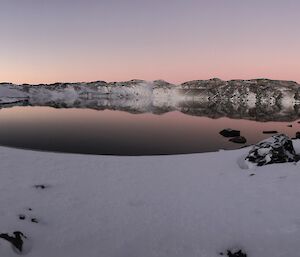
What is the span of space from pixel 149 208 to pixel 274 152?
7616mm

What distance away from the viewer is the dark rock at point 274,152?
56.3 ft

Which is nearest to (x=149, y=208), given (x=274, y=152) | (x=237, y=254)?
(x=237, y=254)

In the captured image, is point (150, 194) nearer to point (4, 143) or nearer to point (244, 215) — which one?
point (244, 215)

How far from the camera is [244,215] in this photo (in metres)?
12.1

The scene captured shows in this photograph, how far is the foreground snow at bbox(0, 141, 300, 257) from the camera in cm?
1028

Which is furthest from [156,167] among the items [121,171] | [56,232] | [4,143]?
[4,143]

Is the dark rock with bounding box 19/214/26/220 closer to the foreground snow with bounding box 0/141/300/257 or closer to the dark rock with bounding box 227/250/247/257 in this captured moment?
the foreground snow with bounding box 0/141/300/257

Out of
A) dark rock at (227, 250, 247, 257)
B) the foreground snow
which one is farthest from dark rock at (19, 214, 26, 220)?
dark rock at (227, 250, 247, 257)

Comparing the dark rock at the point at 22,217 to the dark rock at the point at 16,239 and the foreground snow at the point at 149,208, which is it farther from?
the dark rock at the point at 16,239

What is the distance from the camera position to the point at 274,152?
17.3 metres

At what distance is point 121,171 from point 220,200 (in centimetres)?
616

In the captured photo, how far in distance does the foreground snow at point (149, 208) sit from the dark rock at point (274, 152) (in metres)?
0.62

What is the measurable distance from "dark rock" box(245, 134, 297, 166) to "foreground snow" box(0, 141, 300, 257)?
0.62 meters

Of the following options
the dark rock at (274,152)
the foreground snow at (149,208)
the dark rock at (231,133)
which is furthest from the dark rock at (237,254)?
the dark rock at (231,133)
